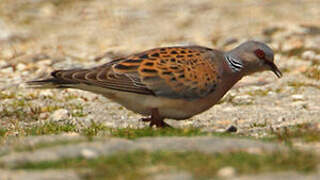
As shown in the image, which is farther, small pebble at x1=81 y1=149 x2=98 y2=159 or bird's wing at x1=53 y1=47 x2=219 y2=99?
bird's wing at x1=53 y1=47 x2=219 y2=99

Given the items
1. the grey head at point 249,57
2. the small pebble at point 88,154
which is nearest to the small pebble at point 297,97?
the grey head at point 249,57

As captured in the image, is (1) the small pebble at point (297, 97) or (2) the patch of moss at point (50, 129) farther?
(1) the small pebble at point (297, 97)

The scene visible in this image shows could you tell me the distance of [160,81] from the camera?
331 inches

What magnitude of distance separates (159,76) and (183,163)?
2658 millimetres

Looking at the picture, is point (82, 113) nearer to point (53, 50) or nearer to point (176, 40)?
point (53, 50)

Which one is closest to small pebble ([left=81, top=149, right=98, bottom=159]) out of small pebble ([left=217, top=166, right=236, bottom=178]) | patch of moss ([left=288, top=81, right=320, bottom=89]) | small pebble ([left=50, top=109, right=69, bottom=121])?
small pebble ([left=217, top=166, right=236, bottom=178])

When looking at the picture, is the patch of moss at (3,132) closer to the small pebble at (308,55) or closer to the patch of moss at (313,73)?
the patch of moss at (313,73)

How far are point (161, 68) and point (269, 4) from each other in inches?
524

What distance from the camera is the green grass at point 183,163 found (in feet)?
18.7

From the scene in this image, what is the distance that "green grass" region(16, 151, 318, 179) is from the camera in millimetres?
5699

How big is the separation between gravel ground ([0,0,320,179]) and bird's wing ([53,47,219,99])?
848mm

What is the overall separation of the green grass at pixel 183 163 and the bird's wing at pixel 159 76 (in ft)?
7.13

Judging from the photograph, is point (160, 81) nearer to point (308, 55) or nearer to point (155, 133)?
point (155, 133)

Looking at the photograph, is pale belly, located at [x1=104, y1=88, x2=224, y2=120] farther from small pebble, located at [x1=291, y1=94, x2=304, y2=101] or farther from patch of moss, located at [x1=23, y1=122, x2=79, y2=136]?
small pebble, located at [x1=291, y1=94, x2=304, y2=101]
